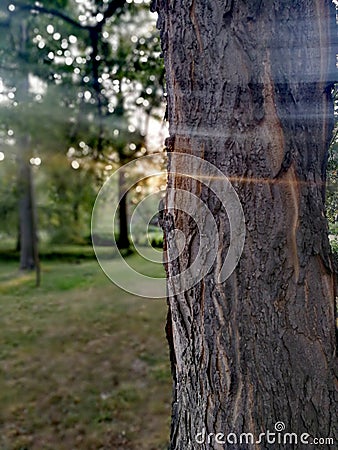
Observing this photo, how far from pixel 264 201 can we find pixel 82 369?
9.38 ft

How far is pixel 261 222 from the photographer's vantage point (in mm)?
817

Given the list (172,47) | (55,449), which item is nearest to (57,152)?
(55,449)

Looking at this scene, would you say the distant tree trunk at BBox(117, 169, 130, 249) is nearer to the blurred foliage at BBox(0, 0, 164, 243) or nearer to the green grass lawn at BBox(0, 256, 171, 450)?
the blurred foliage at BBox(0, 0, 164, 243)

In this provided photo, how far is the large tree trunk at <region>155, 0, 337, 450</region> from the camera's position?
31.6 inches

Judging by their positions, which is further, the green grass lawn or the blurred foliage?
the blurred foliage

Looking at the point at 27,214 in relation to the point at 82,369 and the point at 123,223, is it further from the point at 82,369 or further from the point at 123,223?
the point at 82,369

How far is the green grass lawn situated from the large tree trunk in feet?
4.75

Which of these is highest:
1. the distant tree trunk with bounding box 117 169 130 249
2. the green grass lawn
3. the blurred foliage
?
the blurred foliage

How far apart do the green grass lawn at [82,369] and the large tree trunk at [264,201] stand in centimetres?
145

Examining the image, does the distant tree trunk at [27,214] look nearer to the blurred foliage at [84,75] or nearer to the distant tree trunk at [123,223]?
the distant tree trunk at [123,223]

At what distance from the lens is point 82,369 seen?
3268 millimetres

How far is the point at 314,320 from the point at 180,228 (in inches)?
13.0

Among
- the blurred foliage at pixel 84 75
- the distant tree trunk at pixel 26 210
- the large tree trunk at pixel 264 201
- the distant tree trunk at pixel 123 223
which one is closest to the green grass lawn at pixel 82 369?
the distant tree trunk at pixel 123 223

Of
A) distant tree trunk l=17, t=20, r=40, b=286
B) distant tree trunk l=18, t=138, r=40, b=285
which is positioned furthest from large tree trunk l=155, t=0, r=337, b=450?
distant tree trunk l=18, t=138, r=40, b=285
